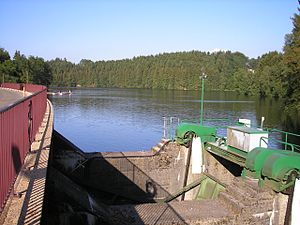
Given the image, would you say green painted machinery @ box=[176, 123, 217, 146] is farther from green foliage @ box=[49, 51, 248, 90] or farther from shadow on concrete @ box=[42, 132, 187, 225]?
green foliage @ box=[49, 51, 248, 90]

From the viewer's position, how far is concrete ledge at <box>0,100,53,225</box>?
4.89 m

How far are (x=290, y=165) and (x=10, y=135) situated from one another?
7.19 metres

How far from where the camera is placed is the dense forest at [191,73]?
1932 inches

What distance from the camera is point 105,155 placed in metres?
16.4

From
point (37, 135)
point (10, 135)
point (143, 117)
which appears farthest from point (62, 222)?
point (143, 117)

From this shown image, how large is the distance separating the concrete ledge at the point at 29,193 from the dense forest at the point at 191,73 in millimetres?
37780

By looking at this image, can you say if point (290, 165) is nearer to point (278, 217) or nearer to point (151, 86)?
point (278, 217)

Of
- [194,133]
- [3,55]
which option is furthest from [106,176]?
→ [3,55]

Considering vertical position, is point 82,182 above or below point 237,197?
below

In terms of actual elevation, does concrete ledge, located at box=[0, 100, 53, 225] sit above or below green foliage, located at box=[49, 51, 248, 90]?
below

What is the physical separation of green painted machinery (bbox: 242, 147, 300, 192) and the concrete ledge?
19.3 feet

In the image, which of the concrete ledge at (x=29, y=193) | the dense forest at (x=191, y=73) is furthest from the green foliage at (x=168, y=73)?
the concrete ledge at (x=29, y=193)

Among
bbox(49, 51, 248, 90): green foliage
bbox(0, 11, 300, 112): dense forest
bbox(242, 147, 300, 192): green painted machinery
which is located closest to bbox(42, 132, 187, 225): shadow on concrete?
bbox(242, 147, 300, 192): green painted machinery

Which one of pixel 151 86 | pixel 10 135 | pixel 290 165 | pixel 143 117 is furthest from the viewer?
pixel 151 86
